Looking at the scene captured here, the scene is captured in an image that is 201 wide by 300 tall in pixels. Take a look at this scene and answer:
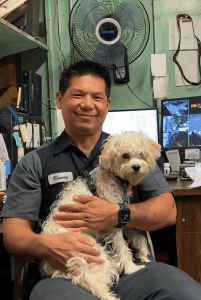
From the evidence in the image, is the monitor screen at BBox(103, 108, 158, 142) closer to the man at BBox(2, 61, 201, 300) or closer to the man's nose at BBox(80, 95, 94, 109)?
the man at BBox(2, 61, 201, 300)

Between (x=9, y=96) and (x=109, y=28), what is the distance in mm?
947

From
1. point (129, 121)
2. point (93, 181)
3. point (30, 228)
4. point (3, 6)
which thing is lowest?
point (30, 228)

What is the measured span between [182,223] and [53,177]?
2.43ft

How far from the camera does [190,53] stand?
2.30 meters

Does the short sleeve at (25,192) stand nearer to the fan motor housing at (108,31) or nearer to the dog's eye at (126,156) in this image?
the dog's eye at (126,156)

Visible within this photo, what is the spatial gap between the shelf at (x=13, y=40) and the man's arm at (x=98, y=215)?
4.65ft

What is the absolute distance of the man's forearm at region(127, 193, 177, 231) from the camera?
3.71 feet

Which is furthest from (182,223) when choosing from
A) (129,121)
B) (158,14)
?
(158,14)

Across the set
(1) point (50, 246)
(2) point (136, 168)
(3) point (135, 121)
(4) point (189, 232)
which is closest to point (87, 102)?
(2) point (136, 168)

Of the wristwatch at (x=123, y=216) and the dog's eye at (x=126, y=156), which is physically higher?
the dog's eye at (x=126, y=156)

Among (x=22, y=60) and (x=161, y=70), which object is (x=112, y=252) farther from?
(x=22, y=60)

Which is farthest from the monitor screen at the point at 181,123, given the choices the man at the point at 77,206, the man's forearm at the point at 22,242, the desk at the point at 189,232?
the man's forearm at the point at 22,242

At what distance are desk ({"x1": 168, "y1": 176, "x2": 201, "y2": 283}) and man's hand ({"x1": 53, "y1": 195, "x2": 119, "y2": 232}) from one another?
19.5 inches

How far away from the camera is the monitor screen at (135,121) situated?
7.20ft
